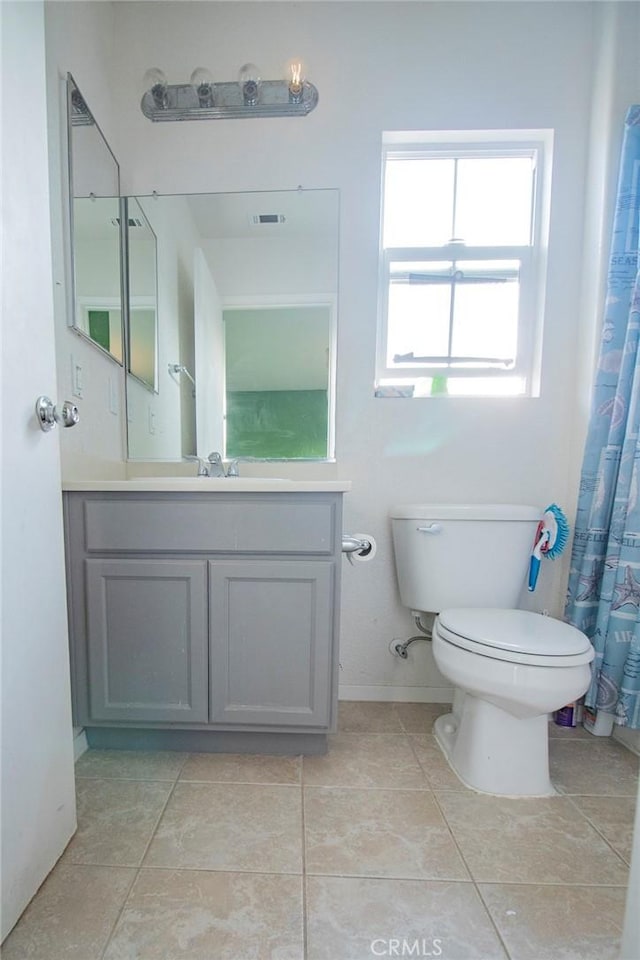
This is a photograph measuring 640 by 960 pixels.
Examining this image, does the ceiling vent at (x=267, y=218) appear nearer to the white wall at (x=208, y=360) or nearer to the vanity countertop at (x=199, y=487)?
the white wall at (x=208, y=360)

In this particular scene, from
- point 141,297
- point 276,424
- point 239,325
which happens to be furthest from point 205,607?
point 141,297

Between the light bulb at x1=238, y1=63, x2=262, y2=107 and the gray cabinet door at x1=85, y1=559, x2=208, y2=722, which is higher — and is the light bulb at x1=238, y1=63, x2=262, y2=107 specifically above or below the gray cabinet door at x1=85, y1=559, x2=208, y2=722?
above

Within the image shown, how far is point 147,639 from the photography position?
3.73 feet

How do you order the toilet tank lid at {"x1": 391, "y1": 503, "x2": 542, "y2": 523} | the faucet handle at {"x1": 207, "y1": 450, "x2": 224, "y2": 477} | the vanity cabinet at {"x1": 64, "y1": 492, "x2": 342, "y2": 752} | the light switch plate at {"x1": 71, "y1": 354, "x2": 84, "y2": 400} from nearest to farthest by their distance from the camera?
the vanity cabinet at {"x1": 64, "y1": 492, "x2": 342, "y2": 752} < the light switch plate at {"x1": 71, "y1": 354, "x2": 84, "y2": 400} < the toilet tank lid at {"x1": 391, "y1": 503, "x2": 542, "y2": 523} < the faucet handle at {"x1": 207, "y1": 450, "x2": 224, "y2": 477}

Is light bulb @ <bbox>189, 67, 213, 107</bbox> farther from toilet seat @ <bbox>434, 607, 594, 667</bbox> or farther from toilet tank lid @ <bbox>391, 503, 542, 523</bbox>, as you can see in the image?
toilet seat @ <bbox>434, 607, 594, 667</bbox>

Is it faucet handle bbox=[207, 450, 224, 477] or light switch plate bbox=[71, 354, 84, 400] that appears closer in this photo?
light switch plate bbox=[71, 354, 84, 400]

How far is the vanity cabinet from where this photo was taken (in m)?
1.11

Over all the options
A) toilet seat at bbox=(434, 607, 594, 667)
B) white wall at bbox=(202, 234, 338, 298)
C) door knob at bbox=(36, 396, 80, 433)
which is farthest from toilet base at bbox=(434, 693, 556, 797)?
white wall at bbox=(202, 234, 338, 298)

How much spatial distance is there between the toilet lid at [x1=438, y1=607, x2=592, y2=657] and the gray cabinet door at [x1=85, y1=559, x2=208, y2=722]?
72 centimetres

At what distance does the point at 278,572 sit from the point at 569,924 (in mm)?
898

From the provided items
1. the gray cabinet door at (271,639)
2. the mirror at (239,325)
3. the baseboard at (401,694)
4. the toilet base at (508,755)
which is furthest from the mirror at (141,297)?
the toilet base at (508,755)

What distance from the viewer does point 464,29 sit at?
1.42 metres

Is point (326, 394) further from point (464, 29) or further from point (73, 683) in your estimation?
point (464, 29)

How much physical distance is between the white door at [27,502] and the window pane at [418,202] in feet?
3.79
